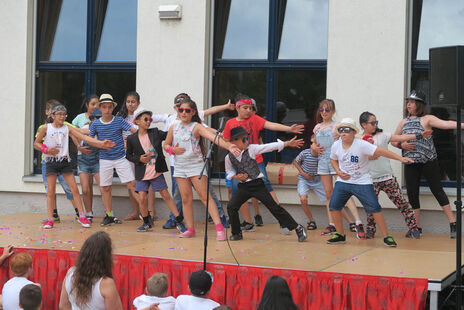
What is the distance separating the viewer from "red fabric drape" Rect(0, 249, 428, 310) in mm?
5820

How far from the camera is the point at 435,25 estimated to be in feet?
30.4

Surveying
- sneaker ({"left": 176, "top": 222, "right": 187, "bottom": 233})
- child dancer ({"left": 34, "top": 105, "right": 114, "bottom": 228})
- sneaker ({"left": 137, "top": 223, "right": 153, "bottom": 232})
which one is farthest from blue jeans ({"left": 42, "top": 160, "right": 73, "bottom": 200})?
sneaker ({"left": 176, "top": 222, "right": 187, "bottom": 233})

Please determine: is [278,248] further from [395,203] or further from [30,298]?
[30,298]

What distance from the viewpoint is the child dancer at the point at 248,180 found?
7887 millimetres

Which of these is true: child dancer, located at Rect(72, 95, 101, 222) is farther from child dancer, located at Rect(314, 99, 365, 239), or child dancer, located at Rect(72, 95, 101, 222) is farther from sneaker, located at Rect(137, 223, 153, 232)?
child dancer, located at Rect(314, 99, 365, 239)

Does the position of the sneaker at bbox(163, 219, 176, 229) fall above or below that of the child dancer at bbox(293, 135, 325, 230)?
below

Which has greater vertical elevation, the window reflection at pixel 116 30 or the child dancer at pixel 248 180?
the window reflection at pixel 116 30

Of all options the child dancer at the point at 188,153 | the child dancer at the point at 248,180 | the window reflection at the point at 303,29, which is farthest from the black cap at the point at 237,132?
the window reflection at the point at 303,29

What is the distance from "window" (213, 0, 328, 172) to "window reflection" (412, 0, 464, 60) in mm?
1292

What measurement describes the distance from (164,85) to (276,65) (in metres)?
1.75

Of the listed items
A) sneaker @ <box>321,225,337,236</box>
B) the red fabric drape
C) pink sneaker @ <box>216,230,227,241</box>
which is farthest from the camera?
sneaker @ <box>321,225,337,236</box>

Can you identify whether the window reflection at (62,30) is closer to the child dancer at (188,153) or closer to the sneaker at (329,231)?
the child dancer at (188,153)

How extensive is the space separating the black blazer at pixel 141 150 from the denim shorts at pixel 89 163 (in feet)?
3.40

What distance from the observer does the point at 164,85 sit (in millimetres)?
10305
